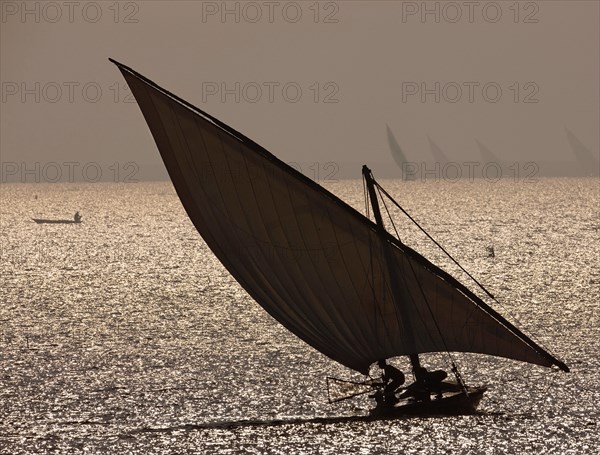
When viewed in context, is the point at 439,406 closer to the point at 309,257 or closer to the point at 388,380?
the point at 388,380

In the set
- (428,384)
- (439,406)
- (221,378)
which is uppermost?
(428,384)

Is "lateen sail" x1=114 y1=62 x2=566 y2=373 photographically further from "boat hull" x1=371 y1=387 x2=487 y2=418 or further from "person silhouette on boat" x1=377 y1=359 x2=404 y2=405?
"boat hull" x1=371 y1=387 x2=487 y2=418

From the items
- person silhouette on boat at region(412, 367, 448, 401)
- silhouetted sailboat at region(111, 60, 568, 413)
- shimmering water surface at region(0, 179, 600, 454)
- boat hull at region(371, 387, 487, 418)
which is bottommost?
shimmering water surface at region(0, 179, 600, 454)

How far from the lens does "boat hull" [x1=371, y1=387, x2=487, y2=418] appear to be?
33.2 metres

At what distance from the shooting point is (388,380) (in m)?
33.4

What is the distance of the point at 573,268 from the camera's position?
97.4 metres

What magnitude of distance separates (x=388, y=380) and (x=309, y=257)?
4.95 m

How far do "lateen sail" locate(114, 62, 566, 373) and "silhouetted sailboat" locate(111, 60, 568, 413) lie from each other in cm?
3

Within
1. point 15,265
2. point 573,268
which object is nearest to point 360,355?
point 573,268

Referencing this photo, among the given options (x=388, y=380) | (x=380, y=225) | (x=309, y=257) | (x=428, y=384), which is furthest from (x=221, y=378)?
(x=380, y=225)

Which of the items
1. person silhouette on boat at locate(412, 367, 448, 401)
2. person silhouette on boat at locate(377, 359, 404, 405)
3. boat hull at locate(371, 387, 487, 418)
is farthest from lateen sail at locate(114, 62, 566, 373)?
boat hull at locate(371, 387, 487, 418)

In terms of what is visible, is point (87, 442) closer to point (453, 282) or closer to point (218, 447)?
point (218, 447)

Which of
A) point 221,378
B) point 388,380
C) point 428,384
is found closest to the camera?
point 428,384

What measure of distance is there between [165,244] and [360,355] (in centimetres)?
10851
